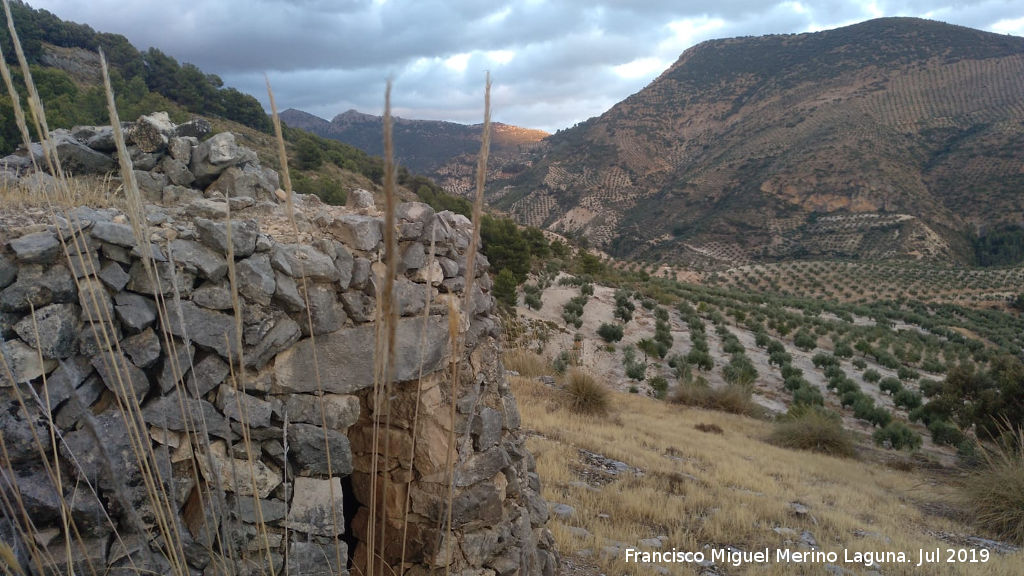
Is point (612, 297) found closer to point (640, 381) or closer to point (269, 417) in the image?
point (640, 381)

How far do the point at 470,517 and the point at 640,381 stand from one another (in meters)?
13.3

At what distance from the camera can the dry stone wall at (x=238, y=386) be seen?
2.21 meters

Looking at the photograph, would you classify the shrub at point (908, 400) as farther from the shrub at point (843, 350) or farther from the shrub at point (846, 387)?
the shrub at point (843, 350)

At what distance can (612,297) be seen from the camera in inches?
910

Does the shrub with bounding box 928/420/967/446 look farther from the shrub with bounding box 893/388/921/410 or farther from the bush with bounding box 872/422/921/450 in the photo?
the shrub with bounding box 893/388/921/410

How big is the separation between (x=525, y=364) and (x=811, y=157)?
1876 inches

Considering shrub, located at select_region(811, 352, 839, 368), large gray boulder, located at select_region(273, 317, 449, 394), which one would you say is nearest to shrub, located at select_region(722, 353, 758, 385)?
shrub, located at select_region(811, 352, 839, 368)

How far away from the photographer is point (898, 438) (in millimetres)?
11961

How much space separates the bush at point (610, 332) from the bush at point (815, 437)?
25.5 ft

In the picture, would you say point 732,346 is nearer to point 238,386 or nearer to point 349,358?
point 349,358

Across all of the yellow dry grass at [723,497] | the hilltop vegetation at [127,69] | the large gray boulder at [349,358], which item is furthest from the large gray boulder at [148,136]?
the hilltop vegetation at [127,69]

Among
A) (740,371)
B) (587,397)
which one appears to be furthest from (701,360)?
(587,397)

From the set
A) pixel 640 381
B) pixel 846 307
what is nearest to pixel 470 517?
pixel 640 381

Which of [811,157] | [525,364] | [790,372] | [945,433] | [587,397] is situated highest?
[811,157]
